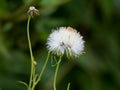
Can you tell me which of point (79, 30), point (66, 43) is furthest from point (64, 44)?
point (79, 30)

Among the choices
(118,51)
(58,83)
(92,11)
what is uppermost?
(92,11)

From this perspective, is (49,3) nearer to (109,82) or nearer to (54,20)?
(54,20)

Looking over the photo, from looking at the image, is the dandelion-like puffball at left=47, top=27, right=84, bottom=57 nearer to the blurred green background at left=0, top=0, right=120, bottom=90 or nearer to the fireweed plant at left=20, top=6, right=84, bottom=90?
the fireweed plant at left=20, top=6, right=84, bottom=90

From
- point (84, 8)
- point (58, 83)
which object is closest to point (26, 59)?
point (58, 83)

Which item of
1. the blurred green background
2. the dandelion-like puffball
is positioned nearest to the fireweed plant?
the dandelion-like puffball

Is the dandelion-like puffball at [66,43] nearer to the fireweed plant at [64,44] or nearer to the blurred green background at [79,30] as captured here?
the fireweed plant at [64,44]
